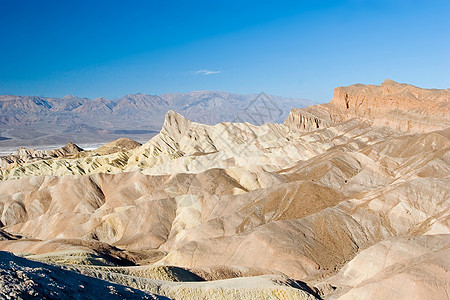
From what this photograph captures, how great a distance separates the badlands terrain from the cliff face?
418 millimetres

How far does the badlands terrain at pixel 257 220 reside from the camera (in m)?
23.4

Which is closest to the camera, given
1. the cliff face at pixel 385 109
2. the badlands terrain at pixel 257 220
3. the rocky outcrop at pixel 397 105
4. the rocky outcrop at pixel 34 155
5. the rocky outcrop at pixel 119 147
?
the badlands terrain at pixel 257 220

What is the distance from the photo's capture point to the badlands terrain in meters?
23.4

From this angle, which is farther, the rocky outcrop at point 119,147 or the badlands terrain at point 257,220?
the rocky outcrop at point 119,147

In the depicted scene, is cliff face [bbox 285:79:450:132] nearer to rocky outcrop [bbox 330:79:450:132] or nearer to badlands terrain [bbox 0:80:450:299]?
rocky outcrop [bbox 330:79:450:132]

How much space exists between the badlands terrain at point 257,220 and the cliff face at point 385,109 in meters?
0.42

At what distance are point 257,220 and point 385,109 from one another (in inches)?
2069

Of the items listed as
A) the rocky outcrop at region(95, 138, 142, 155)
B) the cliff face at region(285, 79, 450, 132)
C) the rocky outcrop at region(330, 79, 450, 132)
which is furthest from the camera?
the rocky outcrop at region(95, 138, 142, 155)

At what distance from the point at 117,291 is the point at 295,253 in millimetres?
19128

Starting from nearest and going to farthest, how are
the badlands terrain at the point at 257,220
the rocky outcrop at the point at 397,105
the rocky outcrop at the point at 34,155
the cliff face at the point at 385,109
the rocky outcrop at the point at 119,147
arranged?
the badlands terrain at the point at 257,220, the rocky outcrop at the point at 397,105, the cliff face at the point at 385,109, the rocky outcrop at the point at 34,155, the rocky outcrop at the point at 119,147

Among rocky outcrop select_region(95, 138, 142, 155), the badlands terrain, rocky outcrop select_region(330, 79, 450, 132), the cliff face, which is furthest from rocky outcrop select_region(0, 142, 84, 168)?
rocky outcrop select_region(330, 79, 450, 132)

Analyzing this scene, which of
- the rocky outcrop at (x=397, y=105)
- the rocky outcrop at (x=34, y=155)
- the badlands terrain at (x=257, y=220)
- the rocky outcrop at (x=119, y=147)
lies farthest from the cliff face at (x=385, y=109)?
the rocky outcrop at (x=34, y=155)

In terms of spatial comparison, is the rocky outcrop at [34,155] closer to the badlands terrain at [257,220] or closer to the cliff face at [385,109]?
the badlands terrain at [257,220]

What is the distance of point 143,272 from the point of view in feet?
88.7
